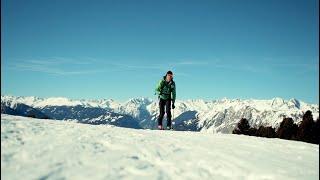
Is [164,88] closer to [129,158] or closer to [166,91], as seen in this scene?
[166,91]

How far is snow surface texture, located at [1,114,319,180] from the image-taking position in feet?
23.2

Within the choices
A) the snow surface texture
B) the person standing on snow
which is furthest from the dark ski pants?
the snow surface texture

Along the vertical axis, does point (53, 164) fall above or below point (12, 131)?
below

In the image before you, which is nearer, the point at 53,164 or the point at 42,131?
the point at 53,164

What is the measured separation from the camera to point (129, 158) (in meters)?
8.27

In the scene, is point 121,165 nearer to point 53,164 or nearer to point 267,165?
point 53,164

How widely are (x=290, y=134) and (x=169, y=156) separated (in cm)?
5860

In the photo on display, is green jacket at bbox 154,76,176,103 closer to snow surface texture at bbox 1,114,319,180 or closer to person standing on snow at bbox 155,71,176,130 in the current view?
person standing on snow at bbox 155,71,176,130

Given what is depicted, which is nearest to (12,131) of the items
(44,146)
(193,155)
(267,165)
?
(44,146)

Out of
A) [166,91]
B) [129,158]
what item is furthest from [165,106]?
[129,158]

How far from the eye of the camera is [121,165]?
25.2 feet

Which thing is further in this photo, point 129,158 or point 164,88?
point 164,88

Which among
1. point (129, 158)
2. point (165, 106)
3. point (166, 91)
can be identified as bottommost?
point (129, 158)

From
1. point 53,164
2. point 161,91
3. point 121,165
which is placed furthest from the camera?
point 161,91
